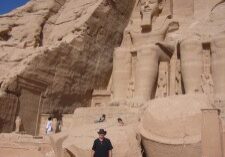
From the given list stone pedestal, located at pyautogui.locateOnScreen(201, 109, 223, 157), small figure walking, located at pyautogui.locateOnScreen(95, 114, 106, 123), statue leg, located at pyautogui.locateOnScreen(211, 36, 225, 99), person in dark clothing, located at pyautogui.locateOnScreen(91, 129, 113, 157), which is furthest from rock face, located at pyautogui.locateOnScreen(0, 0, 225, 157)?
person in dark clothing, located at pyautogui.locateOnScreen(91, 129, 113, 157)

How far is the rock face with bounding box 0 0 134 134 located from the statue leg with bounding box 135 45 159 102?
281cm

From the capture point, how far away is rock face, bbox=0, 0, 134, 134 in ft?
40.0

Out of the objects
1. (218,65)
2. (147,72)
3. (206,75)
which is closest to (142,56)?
(147,72)

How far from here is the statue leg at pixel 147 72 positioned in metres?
11.1

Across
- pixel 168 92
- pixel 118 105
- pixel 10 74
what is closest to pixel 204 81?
pixel 168 92

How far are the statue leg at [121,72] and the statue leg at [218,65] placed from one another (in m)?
2.63

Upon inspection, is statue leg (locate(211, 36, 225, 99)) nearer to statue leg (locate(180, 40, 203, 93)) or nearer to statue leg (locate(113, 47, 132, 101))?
statue leg (locate(180, 40, 203, 93))

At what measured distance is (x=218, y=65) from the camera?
1041cm

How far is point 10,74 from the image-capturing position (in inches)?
474

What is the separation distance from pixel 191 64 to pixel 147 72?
126 centimetres

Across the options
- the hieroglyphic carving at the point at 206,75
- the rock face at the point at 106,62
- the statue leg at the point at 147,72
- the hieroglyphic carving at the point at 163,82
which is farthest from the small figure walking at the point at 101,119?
the hieroglyphic carving at the point at 206,75

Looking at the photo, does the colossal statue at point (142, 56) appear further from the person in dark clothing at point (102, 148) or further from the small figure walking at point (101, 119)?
the person in dark clothing at point (102, 148)

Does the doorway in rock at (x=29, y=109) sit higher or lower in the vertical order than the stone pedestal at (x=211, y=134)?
higher

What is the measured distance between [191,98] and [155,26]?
255 inches
